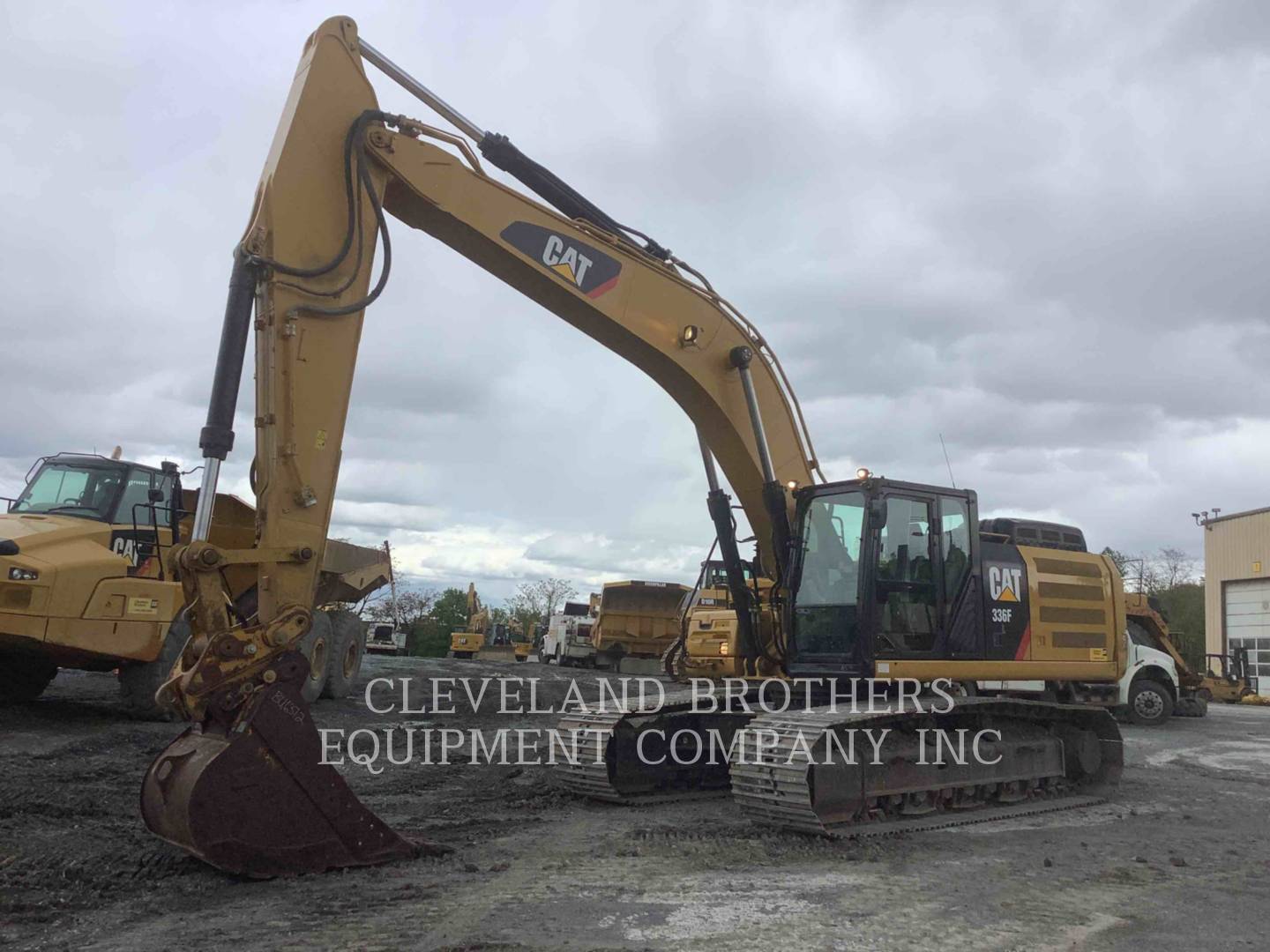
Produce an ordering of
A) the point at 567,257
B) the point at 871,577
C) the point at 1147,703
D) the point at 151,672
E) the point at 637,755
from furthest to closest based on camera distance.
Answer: the point at 1147,703 → the point at 151,672 → the point at 637,755 → the point at 871,577 → the point at 567,257

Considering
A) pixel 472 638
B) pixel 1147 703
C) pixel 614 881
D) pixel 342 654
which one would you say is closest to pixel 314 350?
pixel 614 881

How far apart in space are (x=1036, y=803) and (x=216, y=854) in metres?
6.32

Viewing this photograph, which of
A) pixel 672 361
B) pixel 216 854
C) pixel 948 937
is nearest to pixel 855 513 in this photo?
pixel 672 361

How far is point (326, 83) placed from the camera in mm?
5977

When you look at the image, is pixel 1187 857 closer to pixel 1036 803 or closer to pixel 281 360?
pixel 1036 803

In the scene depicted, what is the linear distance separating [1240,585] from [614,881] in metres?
33.1

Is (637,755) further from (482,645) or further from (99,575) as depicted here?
(482,645)

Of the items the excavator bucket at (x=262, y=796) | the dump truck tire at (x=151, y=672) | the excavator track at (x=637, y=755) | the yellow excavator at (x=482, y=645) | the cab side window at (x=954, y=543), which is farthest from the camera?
the yellow excavator at (x=482, y=645)

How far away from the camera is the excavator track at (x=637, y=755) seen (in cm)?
772

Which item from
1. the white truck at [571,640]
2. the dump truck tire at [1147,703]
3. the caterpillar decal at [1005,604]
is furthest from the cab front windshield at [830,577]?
the white truck at [571,640]

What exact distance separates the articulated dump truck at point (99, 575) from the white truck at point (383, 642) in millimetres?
25349

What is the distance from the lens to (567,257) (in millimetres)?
6910

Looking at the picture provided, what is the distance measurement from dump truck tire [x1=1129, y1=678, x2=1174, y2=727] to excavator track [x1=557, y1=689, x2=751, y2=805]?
973 cm

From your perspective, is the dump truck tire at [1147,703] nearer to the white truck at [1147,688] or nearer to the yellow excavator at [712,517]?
the white truck at [1147,688]
